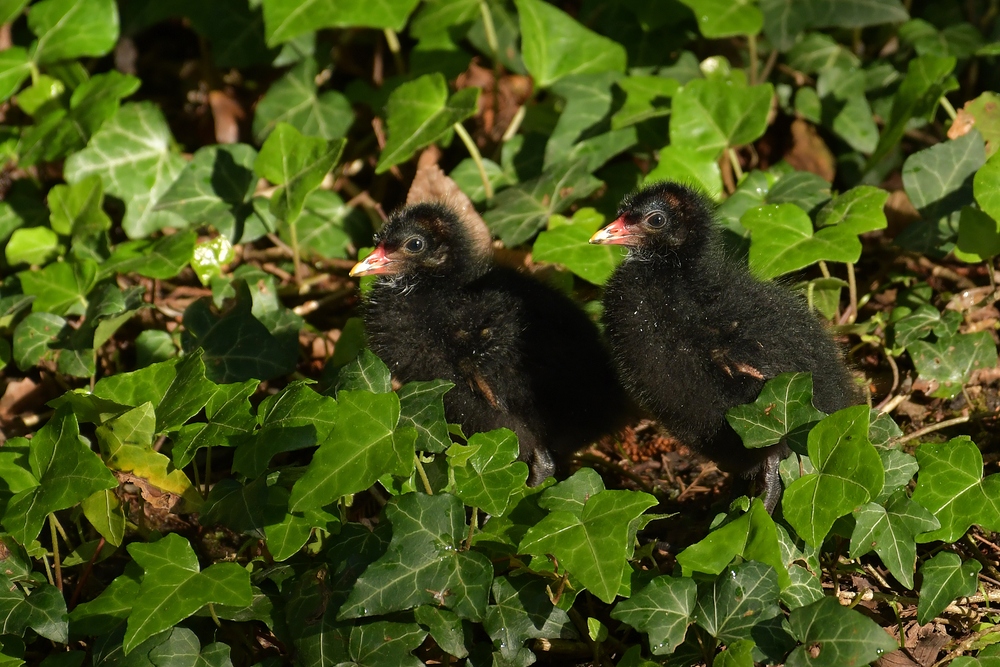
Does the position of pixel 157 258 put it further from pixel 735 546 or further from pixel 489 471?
→ pixel 735 546

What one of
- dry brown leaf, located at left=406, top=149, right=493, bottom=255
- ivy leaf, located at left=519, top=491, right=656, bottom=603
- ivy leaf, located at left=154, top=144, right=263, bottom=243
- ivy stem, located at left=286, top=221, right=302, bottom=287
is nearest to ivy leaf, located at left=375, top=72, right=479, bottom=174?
dry brown leaf, located at left=406, top=149, right=493, bottom=255

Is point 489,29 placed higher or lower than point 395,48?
higher

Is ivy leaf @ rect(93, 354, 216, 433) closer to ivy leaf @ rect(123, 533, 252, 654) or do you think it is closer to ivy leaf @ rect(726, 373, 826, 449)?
ivy leaf @ rect(123, 533, 252, 654)

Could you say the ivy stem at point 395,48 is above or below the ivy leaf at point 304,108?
above

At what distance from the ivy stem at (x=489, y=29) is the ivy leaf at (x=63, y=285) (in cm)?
238

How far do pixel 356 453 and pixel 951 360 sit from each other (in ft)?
8.55

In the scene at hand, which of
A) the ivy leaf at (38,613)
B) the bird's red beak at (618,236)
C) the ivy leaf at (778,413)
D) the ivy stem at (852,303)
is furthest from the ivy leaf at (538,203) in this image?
the ivy leaf at (38,613)

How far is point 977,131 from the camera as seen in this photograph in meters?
4.42

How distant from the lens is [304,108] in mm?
5633

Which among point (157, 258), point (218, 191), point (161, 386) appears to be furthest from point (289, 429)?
point (218, 191)

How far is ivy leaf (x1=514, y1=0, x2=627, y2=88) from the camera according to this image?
5.06 metres

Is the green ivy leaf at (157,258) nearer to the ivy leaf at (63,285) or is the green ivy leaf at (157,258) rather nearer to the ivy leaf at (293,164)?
the ivy leaf at (63,285)

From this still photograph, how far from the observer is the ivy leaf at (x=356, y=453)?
290 centimetres

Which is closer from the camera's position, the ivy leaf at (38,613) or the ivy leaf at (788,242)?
the ivy leaf at (38,613)
